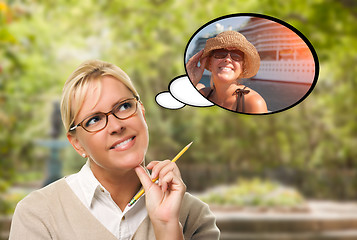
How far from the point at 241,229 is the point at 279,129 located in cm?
266

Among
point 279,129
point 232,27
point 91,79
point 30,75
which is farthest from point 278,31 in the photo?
point 279,129

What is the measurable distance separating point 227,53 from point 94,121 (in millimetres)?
258

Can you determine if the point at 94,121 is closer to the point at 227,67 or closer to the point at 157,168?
the point at 157,168

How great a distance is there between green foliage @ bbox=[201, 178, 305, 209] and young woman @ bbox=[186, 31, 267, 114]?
16.0ft

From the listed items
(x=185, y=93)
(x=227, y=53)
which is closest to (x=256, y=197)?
(x=185, y=93)

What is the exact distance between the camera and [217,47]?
0.67m

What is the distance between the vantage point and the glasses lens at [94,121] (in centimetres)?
71

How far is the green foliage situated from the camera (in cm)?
536

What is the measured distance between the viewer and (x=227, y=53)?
0.67 m

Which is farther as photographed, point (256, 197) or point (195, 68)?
point (256, 197)

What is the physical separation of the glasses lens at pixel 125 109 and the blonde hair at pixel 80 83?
3 centimetres

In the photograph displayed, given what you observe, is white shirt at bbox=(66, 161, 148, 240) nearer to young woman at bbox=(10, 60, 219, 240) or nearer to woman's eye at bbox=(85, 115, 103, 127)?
young woman at bbox=(10, 60, 219, 240)

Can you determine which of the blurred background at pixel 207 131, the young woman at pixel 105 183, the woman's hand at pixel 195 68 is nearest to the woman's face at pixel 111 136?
the young woman at pixel 105 183

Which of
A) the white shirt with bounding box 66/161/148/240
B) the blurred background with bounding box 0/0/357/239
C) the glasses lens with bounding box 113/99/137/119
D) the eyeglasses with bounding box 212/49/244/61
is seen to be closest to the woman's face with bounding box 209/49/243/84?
the eyeglasses with bounding box 212/49/244/61
